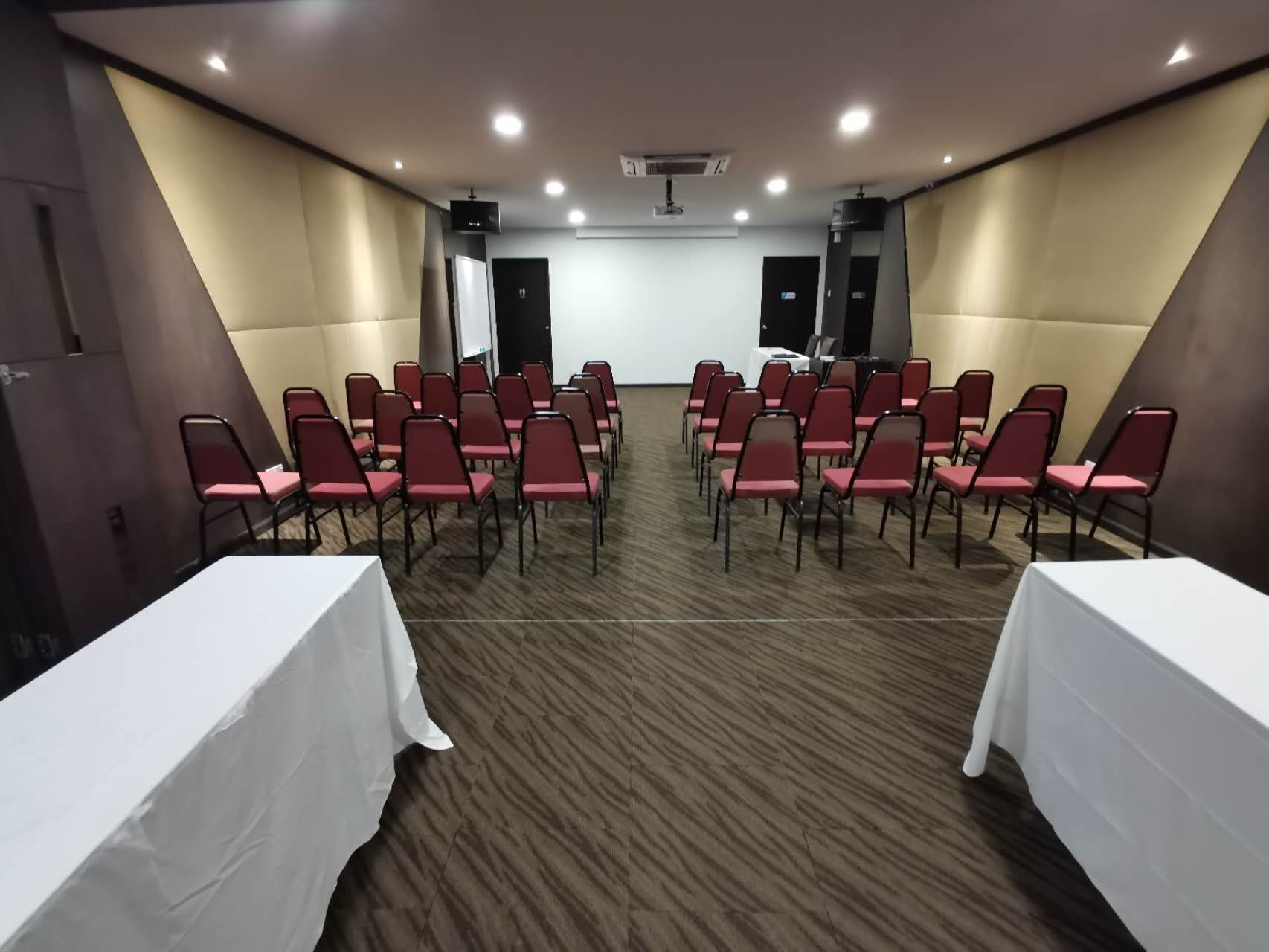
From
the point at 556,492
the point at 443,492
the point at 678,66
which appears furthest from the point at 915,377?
the point at 443,492

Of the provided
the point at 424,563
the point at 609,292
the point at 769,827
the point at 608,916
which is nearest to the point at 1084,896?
the point at 769,827

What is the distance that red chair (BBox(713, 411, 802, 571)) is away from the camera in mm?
3482

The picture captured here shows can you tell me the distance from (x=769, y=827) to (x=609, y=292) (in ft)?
35.0

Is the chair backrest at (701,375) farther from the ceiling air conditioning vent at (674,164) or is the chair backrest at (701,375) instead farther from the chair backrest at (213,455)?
the chair backrest at (213,455)

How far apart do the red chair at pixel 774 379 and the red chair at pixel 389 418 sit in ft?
12.4

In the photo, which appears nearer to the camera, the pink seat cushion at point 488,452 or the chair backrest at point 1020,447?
the chair backrest at point 1020,447

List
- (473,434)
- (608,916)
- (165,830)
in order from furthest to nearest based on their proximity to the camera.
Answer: (473,434) < (608,916) < (165,830)

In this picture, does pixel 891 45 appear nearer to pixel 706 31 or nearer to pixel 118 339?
pixel 706 31

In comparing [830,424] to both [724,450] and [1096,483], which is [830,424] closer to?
[724,450]

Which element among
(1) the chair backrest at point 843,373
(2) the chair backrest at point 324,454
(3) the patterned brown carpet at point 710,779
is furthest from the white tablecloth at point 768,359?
(2) the chair backrest at point 324,454

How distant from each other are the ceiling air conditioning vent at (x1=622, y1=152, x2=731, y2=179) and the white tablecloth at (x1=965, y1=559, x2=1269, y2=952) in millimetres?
4990

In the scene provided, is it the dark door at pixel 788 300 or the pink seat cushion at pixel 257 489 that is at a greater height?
the dark door at pixel 788 300

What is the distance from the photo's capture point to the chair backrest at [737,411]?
4371 mm

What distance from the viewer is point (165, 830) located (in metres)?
1.04
